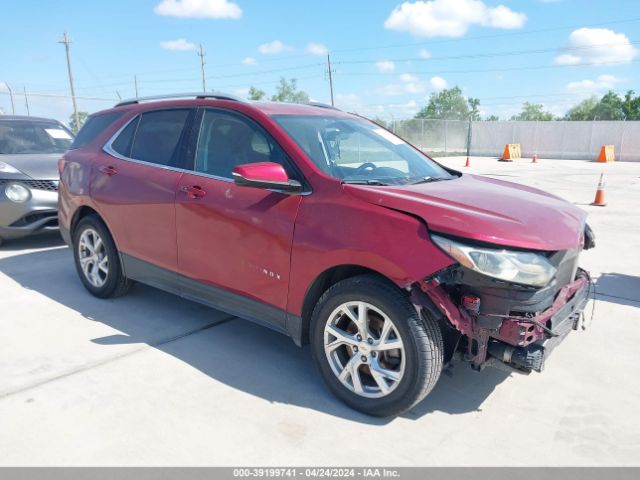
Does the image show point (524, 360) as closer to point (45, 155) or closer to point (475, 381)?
point (475, 381)

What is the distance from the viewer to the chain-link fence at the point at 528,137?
30703 mm

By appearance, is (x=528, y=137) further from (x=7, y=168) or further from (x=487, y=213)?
(x=487, y=213)

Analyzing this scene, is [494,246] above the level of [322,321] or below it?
above

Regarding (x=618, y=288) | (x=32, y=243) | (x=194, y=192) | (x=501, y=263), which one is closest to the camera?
(x=501, y=263)

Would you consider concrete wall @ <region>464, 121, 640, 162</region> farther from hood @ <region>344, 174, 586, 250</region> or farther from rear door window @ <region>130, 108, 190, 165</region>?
rear door window @ <region>130, 108, 190, 165</region>

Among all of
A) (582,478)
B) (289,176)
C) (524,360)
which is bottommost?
(582,478)

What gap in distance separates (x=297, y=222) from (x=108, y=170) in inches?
92.7

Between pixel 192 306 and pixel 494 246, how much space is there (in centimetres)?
309

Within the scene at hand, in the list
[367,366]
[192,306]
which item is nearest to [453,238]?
[367,366]

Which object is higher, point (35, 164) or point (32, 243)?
point (35, 164)

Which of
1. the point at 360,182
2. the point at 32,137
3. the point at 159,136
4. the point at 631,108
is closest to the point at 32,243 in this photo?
the point at 32,137

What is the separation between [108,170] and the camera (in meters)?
4.54

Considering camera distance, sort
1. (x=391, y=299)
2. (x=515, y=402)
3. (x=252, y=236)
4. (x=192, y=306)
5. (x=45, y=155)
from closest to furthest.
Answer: (x=391, y=299), (x=515, y=402), (x=252, y=236), (x=192, y=306), (x=45, y=155)

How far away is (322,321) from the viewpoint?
120 inches
